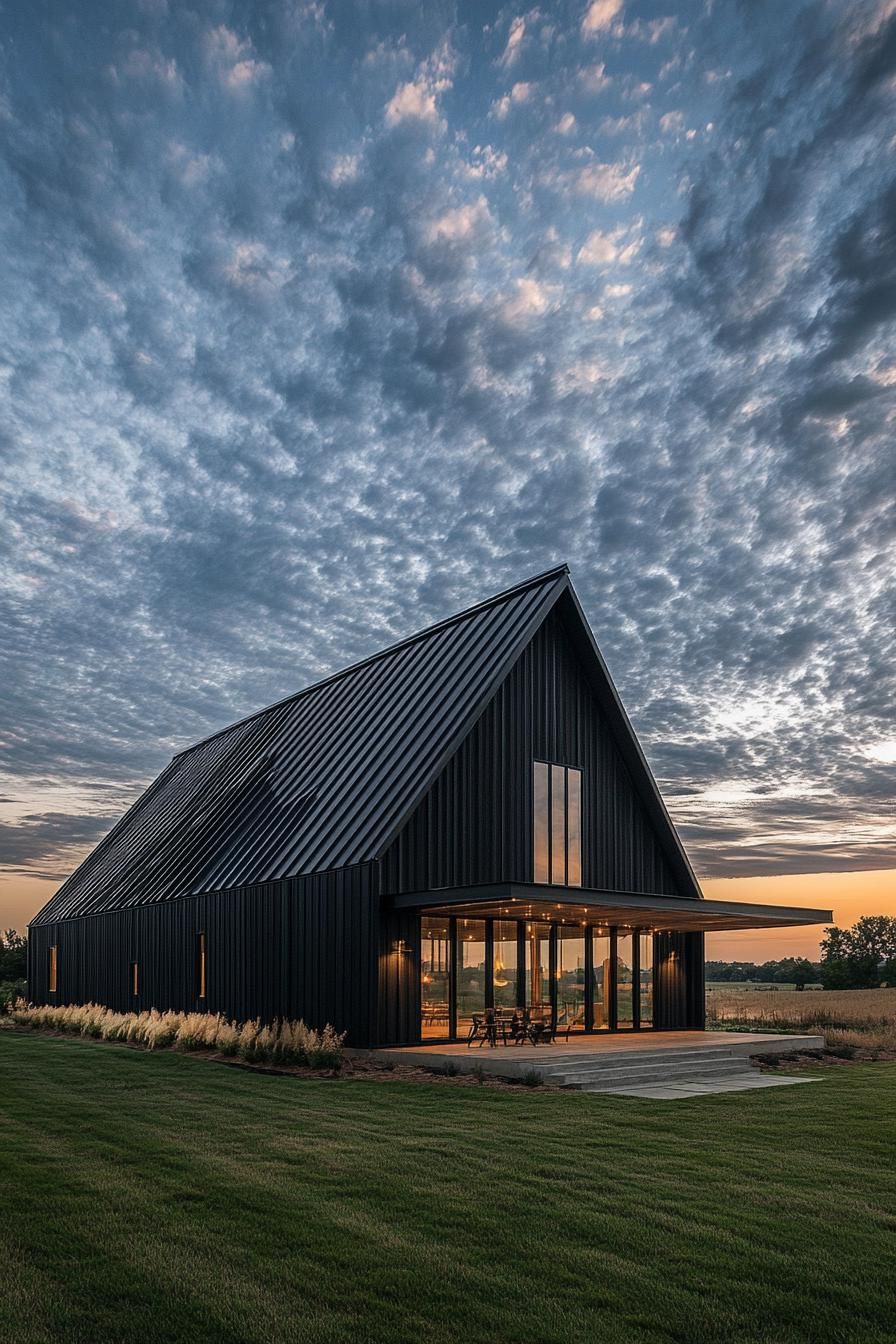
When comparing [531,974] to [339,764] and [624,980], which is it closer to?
[624,980]

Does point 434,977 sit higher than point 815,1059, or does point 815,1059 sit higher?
point 434,977

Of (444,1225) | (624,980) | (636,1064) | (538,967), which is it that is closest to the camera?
(444,1225)

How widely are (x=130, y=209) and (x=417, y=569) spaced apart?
56.1 ft

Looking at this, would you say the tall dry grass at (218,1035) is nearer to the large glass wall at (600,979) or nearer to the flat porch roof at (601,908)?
the flat porch roof at (601,908)

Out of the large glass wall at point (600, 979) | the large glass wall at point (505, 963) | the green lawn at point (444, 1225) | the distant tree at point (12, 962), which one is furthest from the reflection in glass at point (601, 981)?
the distant tree at point (12, 962)

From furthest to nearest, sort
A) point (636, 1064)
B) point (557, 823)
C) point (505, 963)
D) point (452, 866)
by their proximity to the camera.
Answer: point (557, 823) → point (505, 963) → point (452, 866) → point (636, 1064)

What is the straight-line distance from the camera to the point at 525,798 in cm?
2316

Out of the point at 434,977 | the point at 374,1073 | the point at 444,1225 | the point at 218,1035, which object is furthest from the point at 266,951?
the point at 444,1225

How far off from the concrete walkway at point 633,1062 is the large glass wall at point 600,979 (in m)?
2.42

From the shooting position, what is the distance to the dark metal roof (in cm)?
2192

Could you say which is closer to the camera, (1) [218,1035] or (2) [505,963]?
(1) [218,1035]

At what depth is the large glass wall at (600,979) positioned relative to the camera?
24.2 metres

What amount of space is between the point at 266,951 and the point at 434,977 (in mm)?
4307

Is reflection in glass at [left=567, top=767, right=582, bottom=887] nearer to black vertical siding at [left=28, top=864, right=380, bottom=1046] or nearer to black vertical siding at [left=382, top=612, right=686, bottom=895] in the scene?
black vertical siding at [left=382, top=612, right=686, bottom=895]
